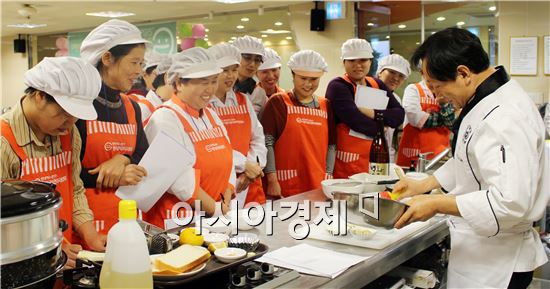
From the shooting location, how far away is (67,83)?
1.97m

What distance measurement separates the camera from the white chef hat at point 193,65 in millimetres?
2717

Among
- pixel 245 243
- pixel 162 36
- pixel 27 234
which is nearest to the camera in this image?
pixel 27 234

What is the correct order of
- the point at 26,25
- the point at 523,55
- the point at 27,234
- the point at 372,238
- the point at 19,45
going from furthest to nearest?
the point at 19,45, the point at 26,25, the point at 523,55, the point at 372,238, the point at 27,234

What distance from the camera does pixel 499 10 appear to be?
19.4 ft

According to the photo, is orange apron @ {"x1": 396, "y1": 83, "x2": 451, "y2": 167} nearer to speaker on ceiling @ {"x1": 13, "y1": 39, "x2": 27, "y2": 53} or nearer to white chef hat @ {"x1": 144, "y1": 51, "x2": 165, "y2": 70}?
white chef hat @ {"x1": 144, "y1": 51, "x2": 165, "y2": 70}

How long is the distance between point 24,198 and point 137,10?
7.86 meters

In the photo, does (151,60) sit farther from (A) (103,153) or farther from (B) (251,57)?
(A) (103,153)

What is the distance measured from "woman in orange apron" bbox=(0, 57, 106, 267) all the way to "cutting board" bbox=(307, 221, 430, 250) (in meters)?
0.82

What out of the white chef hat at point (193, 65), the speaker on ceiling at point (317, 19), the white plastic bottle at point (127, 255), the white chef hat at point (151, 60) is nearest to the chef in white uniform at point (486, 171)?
the white plastic bottle at point (127, 255)

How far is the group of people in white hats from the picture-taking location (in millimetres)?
1978

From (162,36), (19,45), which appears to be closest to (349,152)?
(162,36)

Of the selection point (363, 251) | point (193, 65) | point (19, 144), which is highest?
point (193, 65)

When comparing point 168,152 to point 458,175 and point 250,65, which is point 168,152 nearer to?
point 458,175

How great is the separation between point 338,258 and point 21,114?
1.26 meters
